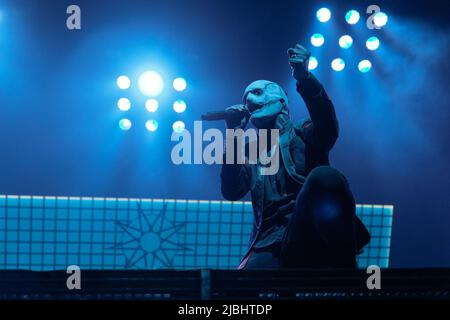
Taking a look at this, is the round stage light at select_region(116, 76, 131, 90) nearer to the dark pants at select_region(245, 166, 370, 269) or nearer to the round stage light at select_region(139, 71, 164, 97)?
the round stage light at select_region(139, 71, 164, 97)

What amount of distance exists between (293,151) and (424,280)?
0.94 metres

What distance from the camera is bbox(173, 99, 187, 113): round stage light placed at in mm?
2766

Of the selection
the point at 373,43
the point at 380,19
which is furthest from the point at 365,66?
the point at 380,19

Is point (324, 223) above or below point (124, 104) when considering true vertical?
below

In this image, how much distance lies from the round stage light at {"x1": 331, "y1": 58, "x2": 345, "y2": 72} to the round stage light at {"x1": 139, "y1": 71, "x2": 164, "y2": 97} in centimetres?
101

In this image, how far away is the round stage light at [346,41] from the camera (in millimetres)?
2785

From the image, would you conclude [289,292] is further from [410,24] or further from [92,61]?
[410,24]

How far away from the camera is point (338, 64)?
2805 mm

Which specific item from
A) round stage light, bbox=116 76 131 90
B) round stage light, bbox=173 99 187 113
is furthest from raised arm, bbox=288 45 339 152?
round stage light, bbox=116 76 131 90

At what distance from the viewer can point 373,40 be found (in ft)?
9.12

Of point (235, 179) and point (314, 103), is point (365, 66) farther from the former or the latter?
point (235, 179)

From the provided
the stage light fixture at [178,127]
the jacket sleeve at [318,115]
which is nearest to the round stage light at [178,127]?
the stage light fixture at [178,127]

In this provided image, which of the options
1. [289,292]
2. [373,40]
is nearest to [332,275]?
[289,292]

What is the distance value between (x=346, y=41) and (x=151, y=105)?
119cm
